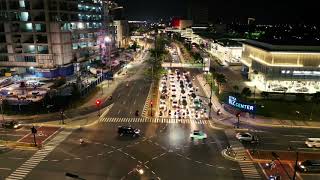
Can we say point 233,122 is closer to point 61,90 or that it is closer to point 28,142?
point 28,142

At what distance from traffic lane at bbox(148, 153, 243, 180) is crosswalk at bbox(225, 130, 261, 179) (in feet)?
4.52

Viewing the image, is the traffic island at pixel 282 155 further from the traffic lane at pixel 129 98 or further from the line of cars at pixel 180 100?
the traffic lane at pixel 129 98

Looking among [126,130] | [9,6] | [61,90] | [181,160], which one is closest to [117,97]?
[61,90]

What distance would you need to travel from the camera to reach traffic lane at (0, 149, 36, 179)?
51312 mm

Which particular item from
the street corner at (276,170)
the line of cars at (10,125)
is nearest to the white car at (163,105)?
the line of cars at (10,125)

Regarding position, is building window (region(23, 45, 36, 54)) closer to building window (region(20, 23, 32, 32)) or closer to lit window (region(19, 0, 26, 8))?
building window (region(20, 23, 32, 32))

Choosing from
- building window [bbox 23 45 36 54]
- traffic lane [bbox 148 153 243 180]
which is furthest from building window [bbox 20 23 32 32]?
traffic lane [bbox 148 153 243 180]

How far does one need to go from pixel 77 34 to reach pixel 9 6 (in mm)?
28456

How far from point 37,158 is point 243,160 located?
121 ft

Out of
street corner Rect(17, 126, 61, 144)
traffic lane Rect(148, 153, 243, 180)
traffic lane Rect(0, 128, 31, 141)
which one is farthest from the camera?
traffic lane Rect(0, 128, 31, 141)

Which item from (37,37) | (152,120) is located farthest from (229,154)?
(37,37)

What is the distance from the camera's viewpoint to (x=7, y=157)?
5619 cm

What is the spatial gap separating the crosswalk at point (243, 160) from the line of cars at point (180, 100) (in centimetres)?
1667

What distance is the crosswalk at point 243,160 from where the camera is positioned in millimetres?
49844
